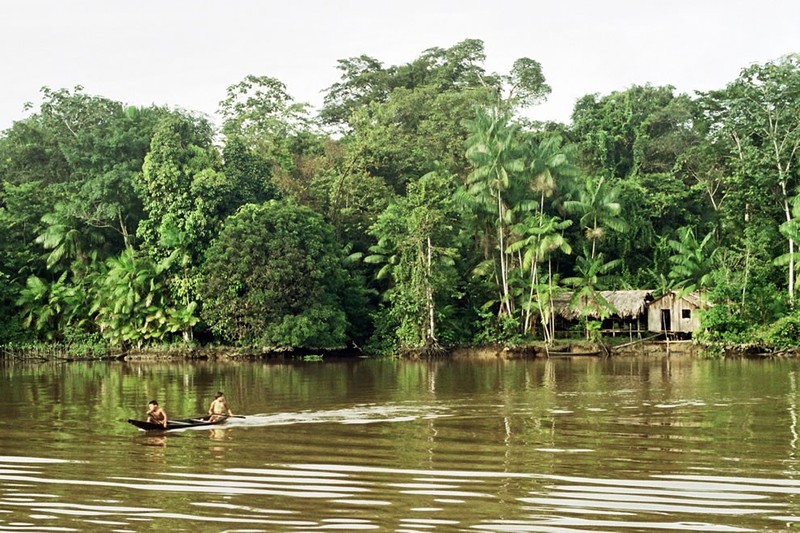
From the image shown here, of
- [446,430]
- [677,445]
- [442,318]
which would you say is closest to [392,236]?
[442,318]

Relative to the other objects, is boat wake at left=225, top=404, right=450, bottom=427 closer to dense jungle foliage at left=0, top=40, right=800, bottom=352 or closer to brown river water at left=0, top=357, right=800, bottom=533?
brown river water at left=0, top=357, right=800, bottom=533

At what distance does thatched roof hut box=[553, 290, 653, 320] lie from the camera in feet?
124

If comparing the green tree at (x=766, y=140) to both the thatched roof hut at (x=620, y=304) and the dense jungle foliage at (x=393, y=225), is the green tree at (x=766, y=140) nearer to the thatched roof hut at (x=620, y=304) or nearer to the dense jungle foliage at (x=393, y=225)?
the dense jungle foliage at (x=393, y=225)

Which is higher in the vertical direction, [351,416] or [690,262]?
[690,262]

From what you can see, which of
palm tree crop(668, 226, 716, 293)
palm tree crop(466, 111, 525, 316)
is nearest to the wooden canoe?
palm tree crop(466, 111, 525, 316)

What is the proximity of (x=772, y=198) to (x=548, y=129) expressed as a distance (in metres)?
13.1

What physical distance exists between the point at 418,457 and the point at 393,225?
2533 centimetres

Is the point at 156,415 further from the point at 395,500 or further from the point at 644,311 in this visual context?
the point at 644,311

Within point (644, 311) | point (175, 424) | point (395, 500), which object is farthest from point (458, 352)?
point (395, 500)

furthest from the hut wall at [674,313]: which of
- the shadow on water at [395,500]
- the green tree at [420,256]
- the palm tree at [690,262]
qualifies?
the shadow on water at [395,500]

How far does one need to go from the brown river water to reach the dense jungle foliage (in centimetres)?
1005

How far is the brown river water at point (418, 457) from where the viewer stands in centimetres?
1045

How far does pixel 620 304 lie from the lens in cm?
3797

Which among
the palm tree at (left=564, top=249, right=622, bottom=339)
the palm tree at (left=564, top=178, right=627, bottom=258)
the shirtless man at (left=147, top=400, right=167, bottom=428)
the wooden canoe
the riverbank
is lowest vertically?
the wooden canoe
